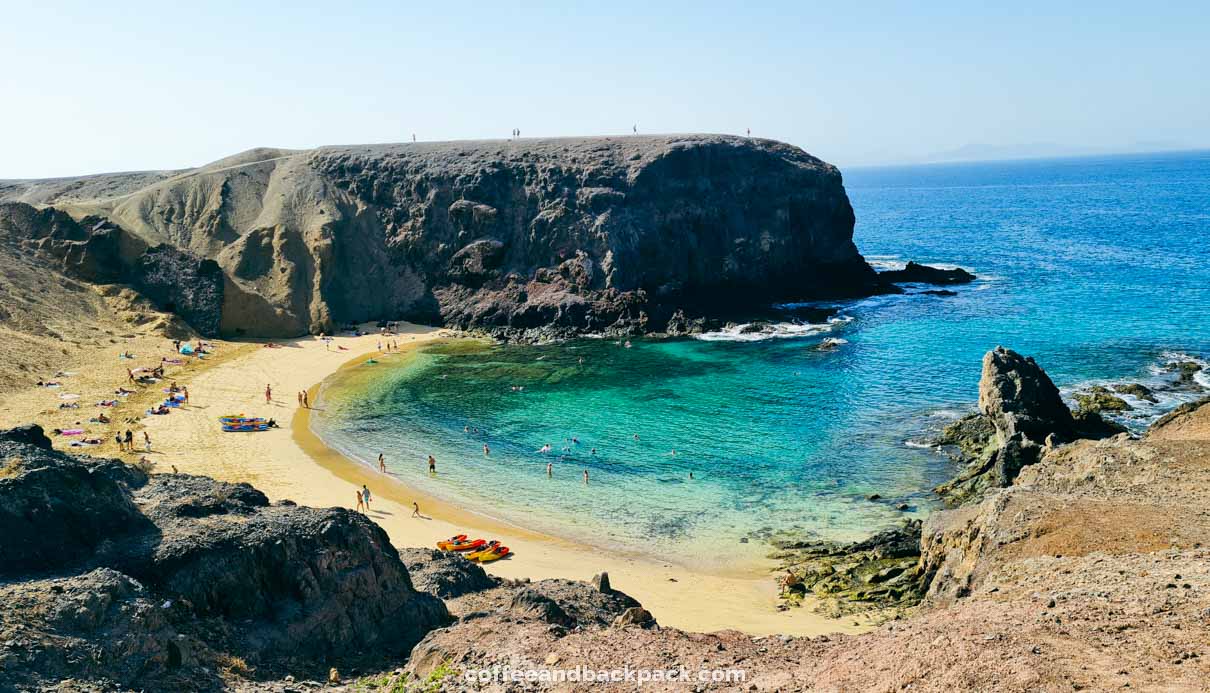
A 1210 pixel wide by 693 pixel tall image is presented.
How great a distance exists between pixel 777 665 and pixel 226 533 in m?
11.3

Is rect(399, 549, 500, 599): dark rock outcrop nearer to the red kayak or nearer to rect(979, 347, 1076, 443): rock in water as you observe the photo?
the red kayak

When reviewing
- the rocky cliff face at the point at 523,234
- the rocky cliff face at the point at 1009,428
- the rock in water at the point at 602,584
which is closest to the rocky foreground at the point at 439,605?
the rock in water at the point at 602,584

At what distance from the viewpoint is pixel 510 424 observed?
4644cm

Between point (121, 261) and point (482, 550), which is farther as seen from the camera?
point (121, 261)

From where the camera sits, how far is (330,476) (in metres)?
39.1

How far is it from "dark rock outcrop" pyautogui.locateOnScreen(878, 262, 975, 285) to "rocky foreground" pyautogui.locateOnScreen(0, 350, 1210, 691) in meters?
60.0

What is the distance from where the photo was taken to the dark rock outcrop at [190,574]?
14.4 m

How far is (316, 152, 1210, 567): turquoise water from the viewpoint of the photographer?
113 feet

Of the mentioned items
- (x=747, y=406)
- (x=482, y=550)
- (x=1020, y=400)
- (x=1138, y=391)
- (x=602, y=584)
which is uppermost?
(x=1020, y=400)

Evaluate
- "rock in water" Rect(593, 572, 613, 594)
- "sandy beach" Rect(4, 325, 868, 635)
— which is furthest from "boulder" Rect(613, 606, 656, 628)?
"sandy beach" Rect(4, 325, 868, 635)

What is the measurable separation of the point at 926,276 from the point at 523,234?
39.2 m

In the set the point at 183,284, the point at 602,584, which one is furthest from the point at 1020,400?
the point at 183,284

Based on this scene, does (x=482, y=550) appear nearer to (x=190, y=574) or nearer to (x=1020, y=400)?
(x=190, y=574)

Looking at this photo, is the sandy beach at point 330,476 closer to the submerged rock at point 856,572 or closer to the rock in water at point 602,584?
the submerged rock at point 856,572
